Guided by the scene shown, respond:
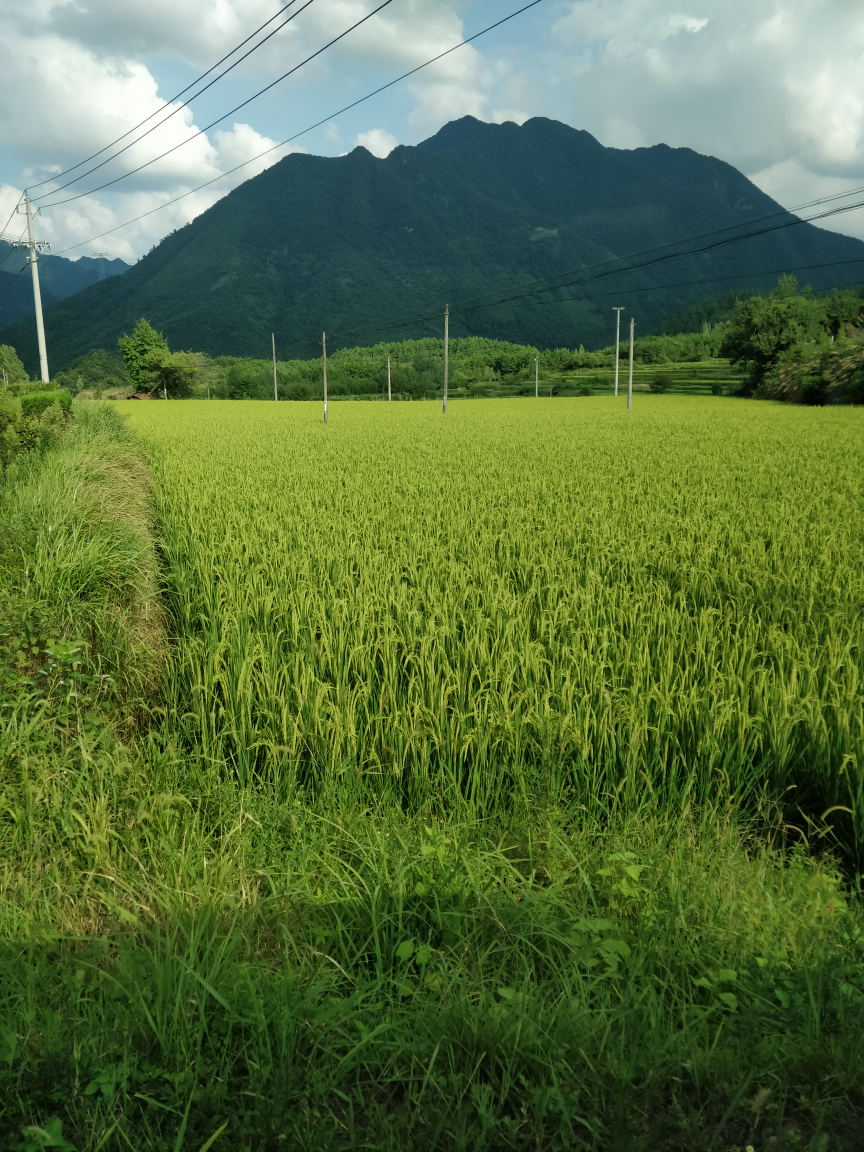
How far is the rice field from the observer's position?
261 centimetres

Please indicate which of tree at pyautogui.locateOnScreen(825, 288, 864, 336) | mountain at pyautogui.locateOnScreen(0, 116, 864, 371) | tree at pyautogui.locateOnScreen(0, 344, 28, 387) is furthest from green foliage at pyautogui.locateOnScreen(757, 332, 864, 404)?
mountain at pyautogui.locateOnScreen(0, 116, 864, 371)

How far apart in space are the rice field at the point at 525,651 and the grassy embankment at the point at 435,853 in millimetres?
26

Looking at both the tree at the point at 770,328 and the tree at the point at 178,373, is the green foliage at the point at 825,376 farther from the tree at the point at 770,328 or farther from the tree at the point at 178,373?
the tree at the point at 178,373

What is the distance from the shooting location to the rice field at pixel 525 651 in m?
2.61

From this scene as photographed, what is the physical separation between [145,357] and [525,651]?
80310mm

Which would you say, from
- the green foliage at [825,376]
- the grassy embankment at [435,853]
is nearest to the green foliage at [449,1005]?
the grassy embankment at [435,853]

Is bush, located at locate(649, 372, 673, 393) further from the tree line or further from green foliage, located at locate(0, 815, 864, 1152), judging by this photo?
green foliage, located at locate(0, 815, 864, 1152)

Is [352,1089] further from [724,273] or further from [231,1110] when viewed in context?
[724,273]

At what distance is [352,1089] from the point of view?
4.83ft

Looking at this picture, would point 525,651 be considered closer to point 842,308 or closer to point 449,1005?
point 449,1005

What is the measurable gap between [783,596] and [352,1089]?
3.74m

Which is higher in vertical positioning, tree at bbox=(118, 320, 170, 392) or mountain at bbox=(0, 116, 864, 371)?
mountain at bbox=(0, 116, 864, 371)

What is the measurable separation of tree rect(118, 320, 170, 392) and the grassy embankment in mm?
74326

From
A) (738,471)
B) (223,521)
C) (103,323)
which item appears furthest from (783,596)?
(103,323)
